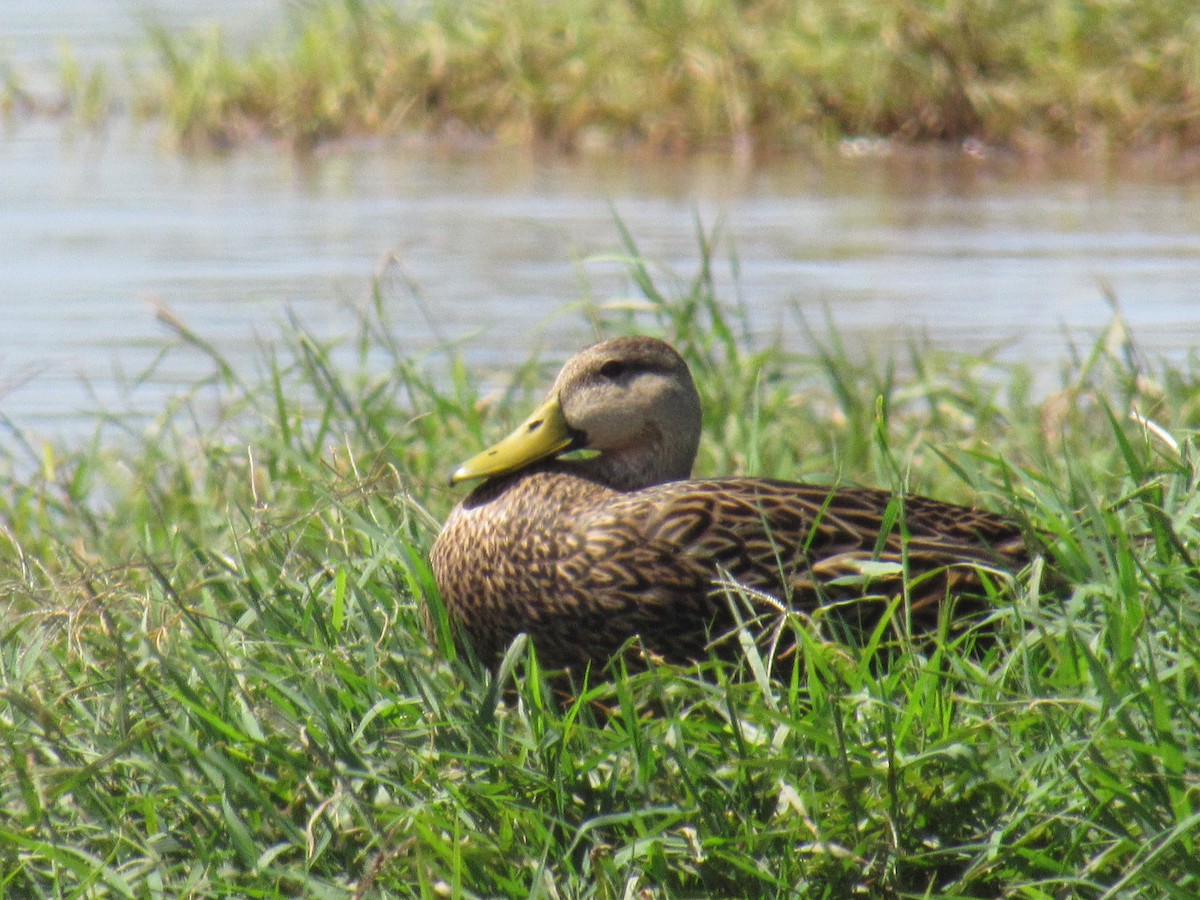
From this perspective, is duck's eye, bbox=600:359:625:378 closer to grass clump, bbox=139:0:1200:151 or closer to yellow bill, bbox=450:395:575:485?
yellow bill, bbox=450:395:575:485

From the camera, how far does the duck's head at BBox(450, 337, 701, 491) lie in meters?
3.91

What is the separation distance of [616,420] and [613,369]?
10 centimetres

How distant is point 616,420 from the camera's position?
12.9ft

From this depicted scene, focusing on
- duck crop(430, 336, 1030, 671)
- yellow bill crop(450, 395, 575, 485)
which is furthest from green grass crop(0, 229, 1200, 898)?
yellow bill crop(450, 395, 575, 485)

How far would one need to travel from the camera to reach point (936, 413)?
543 centimetres

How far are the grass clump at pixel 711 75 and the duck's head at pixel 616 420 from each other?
6976mm

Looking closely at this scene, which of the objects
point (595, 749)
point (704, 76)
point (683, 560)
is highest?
point (683, 560)

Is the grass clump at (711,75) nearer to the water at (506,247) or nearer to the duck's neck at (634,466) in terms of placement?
the water at (506,247)

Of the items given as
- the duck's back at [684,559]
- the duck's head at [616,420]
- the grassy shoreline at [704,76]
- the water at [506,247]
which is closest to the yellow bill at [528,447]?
the duck's head at [616,420]

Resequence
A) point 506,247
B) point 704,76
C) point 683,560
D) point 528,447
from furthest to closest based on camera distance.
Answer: point 704,76
point 506,247
point 528,447
point 683,560

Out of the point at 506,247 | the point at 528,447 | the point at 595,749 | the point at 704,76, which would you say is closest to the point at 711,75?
the point at 704,76

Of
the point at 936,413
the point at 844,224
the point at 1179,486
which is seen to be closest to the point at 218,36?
the point at 844,224

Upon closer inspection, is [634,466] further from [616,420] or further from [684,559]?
[684,559]

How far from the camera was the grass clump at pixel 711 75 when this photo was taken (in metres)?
10.7
